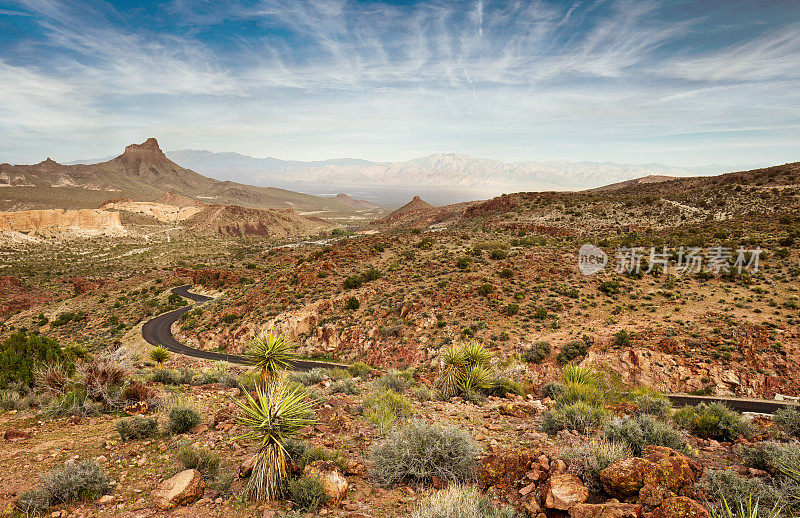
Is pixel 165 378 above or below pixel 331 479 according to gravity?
below

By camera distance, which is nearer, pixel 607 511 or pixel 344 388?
pixel 607 511

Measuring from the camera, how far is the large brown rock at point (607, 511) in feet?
13.6

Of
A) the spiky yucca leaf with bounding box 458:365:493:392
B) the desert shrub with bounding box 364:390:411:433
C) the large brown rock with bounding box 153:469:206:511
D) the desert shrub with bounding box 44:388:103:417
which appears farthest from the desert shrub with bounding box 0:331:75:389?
the spiky yucca leaf with bounding box 458:365:493:392

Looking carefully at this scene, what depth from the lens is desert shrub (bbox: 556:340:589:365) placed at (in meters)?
19.1

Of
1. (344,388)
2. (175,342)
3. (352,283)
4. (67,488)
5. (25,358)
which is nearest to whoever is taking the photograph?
(67,488)

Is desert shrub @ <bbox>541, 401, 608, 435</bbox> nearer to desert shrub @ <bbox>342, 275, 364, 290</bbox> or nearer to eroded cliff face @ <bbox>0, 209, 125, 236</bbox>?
desert shrub @ <bbox>342, 275, 364, 290</bbox>

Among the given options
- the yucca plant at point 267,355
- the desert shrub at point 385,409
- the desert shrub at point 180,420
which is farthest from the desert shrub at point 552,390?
the desert shrub at point 180,420

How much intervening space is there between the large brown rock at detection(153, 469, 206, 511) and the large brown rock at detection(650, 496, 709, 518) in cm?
674

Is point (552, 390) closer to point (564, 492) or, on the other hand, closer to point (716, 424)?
point (716, 424)

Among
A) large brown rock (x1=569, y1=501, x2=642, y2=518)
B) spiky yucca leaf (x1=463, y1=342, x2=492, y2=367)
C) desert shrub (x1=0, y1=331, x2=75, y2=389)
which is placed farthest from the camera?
spiky yucca leaf (x1=463, y1=342, x2=492, y2=367)

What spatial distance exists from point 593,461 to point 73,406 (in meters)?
12.0

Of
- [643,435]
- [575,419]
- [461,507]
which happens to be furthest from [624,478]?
[575,419]

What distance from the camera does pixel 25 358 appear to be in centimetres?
1031

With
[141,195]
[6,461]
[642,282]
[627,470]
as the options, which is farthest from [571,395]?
[141,195]
